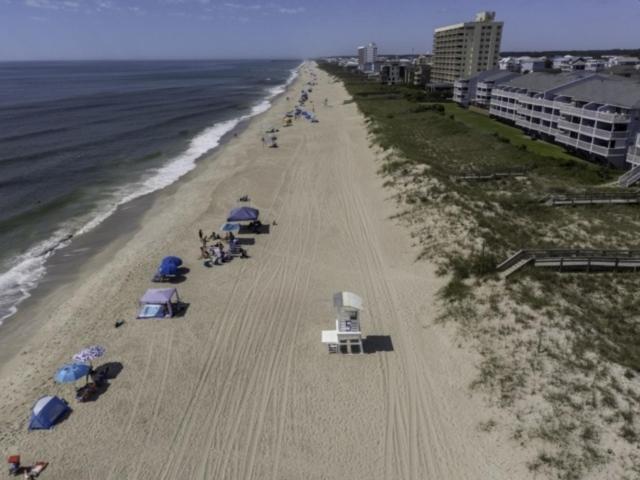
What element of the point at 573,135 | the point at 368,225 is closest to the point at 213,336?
the point at 368,225

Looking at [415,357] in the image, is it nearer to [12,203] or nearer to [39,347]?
[39,347]

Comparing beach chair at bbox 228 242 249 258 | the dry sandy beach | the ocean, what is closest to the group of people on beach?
beach chair at bbox 228 242 249 258

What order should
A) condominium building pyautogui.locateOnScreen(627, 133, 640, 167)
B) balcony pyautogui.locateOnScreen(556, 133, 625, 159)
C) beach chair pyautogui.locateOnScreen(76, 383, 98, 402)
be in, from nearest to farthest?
beach chair pyautogui.locateOnScreen(76, 383, 98, 402)
condominium building pyautogui.locateOnScreen(627, 133, 640, 167)
balcony pyautogui.locateOnScreen(556, 133, 625, 159)

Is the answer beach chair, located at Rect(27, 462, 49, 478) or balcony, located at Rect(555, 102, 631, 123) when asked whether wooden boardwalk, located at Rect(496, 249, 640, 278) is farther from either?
balcony, located at Rect(555, 102, 631, 123)

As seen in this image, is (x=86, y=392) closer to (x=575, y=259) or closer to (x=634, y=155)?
(x=575, y=259)

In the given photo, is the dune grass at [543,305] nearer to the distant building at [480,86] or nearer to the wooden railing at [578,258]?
the wooden railing at [578,258]

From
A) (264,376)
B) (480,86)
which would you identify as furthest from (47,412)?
(480,86)
